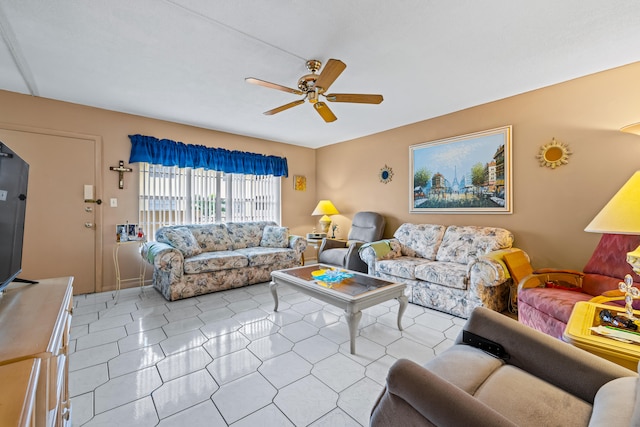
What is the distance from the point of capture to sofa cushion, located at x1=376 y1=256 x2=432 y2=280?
3183 mm

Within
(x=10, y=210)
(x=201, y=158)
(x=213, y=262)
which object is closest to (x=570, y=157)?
(x=213, y=262)

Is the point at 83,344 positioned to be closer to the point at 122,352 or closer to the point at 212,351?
the point at 122,352

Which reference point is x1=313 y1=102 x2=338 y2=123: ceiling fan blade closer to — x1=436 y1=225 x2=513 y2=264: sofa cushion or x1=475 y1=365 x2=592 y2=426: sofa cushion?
x1=436 y1=225 x2=513 y2=264: sofa cushion

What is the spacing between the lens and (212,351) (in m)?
2.13

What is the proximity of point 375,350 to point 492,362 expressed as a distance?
111 cm

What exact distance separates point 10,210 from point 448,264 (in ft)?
11.7

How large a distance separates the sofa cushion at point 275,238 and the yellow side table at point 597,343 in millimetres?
3543

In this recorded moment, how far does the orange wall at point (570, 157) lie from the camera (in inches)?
99.6

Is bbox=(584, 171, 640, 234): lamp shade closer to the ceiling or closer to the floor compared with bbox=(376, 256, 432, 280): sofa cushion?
closer to the ceiling

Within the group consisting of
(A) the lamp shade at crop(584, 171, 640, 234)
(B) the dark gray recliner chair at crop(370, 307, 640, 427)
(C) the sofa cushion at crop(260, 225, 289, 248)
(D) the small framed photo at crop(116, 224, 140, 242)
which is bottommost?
(B) the dark gray recliner chair at crop(370, 307, 640, 427)

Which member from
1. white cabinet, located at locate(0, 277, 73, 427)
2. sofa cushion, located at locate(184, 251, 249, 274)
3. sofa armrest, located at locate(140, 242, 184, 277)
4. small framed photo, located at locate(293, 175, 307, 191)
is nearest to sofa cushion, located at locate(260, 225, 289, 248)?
sofa cushion, located at locate(184, 251, 249, 274)

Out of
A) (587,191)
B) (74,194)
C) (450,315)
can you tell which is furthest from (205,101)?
(587,191)

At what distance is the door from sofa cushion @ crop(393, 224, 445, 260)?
13.7ft

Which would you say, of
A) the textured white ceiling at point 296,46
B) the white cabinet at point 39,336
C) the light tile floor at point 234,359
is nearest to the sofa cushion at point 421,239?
the light tile floor at point 234,359
